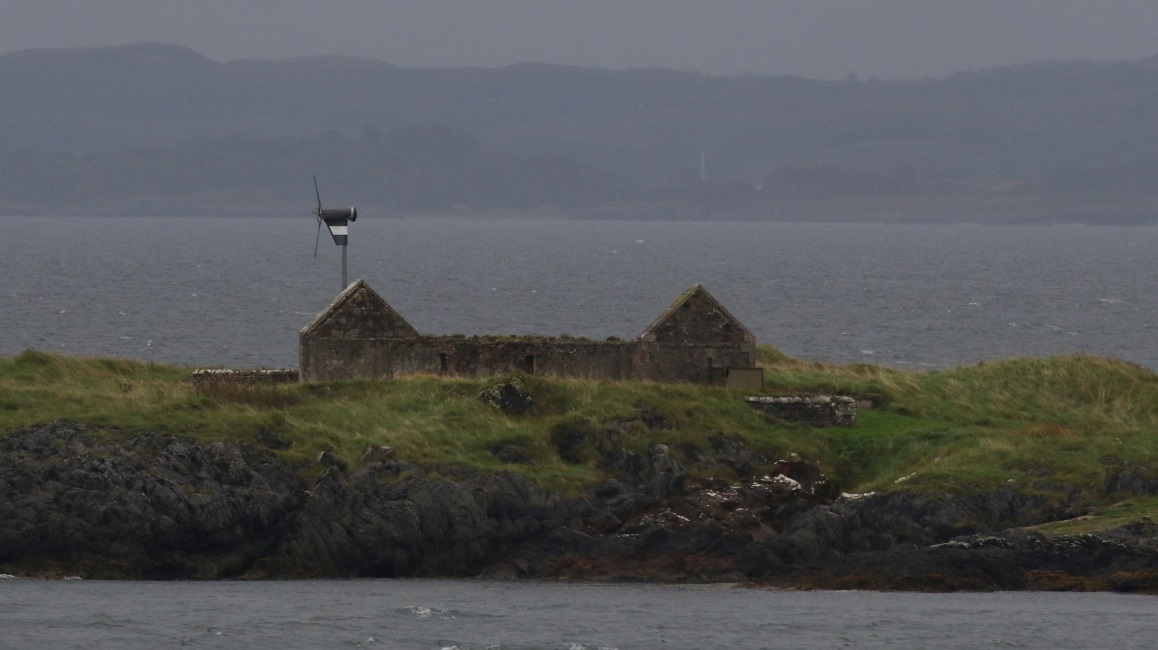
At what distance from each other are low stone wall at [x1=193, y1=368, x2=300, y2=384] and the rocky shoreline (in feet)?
21.0

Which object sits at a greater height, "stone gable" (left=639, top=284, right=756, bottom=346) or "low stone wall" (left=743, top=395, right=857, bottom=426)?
"stone gable" (left=639, top=284, right=756, bottom=346)

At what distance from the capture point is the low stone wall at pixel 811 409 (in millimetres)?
41875

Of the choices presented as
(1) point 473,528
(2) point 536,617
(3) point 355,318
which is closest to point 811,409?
(1) point 473,528

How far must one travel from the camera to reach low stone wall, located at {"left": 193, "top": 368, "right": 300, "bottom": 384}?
44375mm

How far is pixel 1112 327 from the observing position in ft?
368

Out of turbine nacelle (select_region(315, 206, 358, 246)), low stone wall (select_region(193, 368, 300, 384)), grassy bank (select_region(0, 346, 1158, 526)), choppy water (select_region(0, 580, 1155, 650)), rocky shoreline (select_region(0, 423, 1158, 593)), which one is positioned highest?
turbine nacelle (select_region(315, 206, 358, 246))

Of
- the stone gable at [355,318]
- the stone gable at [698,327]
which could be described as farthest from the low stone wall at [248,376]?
the stone gable at [698,327]

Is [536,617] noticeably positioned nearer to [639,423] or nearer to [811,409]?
[639,423]

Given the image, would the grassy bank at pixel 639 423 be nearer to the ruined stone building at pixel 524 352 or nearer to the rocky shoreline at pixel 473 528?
the rocky shoreline at pixel 473 528

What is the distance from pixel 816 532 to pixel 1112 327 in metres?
79.1

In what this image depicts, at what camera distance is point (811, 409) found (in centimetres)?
4194

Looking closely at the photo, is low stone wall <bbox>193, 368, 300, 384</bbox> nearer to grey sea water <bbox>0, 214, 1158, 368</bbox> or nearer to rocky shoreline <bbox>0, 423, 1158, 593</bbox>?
rocky shoreline <bbox>0, 423, 1158, 593</bbox>

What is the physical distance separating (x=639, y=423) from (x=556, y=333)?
53.8m

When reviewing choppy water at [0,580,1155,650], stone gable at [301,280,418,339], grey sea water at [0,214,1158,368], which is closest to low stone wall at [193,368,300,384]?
stone gable at [301,280,418,339]
